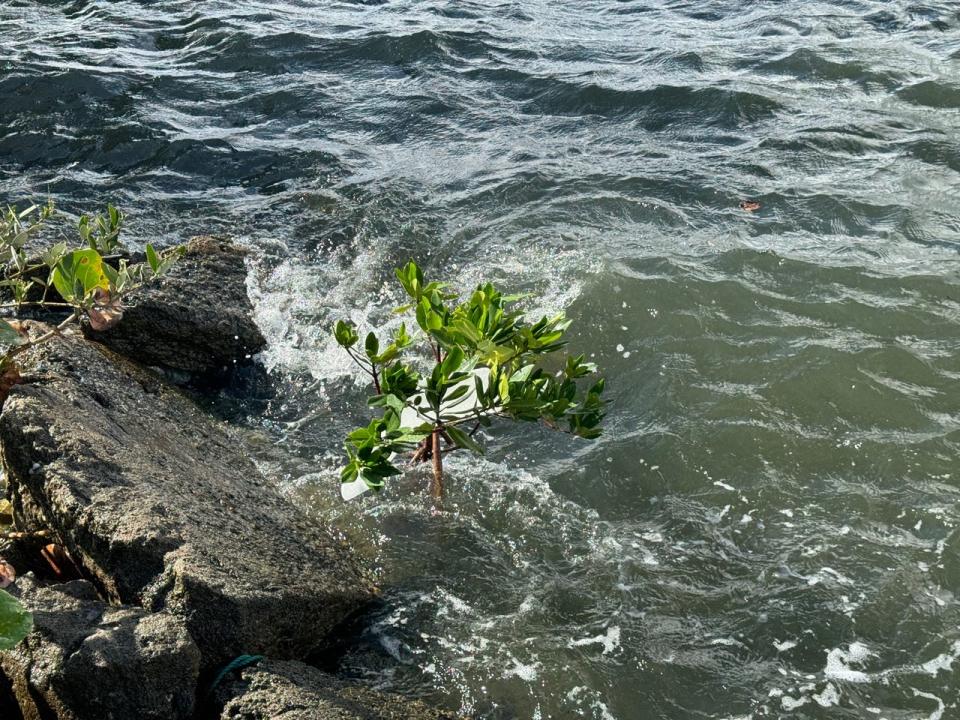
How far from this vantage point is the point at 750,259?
5.71 m

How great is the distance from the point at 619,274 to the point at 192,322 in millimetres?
2452

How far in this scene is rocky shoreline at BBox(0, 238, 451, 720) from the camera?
2.59m

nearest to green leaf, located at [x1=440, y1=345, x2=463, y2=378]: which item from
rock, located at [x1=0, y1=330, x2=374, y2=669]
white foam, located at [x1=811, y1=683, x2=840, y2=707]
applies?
rock, located at [x1=0, y1=330, x2=374, y2=669]

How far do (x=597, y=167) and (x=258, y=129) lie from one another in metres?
3.07

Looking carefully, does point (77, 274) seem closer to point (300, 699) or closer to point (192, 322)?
point (192, 322)

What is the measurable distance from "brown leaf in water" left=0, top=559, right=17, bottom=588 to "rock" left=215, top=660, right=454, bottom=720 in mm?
803

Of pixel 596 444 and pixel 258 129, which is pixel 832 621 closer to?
pixel 596 444

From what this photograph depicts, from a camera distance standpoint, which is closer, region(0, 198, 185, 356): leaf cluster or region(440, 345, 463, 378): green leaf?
region(440, 345, 463, 378): green leaf

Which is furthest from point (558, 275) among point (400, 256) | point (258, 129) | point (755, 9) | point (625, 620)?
point (755, 9)

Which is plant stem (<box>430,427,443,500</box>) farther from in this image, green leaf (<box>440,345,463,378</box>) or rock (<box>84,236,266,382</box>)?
rock (<box>84,236,266,382</box>)

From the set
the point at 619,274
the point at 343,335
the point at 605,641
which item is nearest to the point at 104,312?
the point at 343,335

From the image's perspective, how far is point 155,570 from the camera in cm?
289

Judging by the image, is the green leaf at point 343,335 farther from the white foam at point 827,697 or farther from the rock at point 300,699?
the white foam at point 827,697

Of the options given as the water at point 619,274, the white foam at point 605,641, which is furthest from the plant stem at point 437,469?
the white foam at point 605,641
